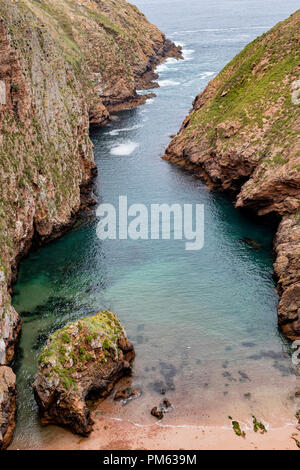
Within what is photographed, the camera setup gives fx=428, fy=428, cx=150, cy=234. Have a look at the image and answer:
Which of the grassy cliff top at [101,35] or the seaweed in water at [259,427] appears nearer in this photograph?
the seaweed in water at [259,427]

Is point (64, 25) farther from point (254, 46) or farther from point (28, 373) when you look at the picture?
point (28, 373)

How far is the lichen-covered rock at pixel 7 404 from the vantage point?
35.7 m

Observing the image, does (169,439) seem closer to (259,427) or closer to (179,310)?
(259,427)

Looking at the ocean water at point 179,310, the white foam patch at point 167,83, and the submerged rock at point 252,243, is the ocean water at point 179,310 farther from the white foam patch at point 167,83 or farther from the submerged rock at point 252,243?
the white foam patch at point 167,83

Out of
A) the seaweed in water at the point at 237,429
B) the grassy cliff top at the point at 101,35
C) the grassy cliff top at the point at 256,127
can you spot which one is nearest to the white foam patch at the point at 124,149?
the grassy cliff top at the point at 256,127

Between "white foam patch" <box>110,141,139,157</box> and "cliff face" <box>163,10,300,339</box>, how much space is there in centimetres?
978

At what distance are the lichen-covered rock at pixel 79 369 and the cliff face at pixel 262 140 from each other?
65.5 ft

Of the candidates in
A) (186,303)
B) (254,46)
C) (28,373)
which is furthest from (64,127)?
(254,46)

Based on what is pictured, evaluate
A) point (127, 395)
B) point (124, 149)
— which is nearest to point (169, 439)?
point (127, 395)

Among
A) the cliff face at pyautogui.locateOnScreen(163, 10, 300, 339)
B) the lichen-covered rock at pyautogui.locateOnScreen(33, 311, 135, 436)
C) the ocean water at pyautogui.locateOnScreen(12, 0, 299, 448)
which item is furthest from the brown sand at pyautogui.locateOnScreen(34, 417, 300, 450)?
the cliff face at pyautogui.locateOnScreen(163, 10, 300, 339)

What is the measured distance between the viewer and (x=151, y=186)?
3354 inches
